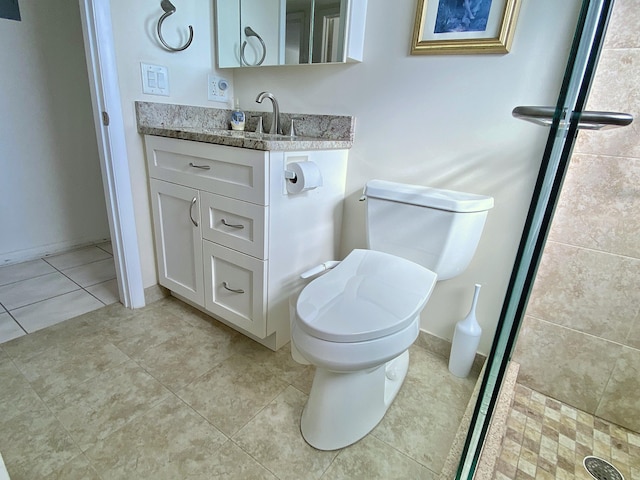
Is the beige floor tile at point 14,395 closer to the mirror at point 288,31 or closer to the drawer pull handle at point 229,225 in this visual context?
the drawer pull handle at point 229,225

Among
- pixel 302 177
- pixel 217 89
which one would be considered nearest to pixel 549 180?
pixel 302 177

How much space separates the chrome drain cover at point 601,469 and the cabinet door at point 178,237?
1.52 m

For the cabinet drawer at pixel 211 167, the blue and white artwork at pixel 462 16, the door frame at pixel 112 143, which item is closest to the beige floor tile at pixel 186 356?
the door frame at pixel 112 143

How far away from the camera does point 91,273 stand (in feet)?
6.77

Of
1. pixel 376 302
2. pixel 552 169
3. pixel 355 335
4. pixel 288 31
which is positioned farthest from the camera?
pixel 288 31

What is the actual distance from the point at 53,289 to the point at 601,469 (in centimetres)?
247

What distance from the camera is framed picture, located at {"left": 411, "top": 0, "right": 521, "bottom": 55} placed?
1094 millimetres

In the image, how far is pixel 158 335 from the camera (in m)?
1.54

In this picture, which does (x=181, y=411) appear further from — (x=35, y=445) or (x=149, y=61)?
(x=149, y=61)

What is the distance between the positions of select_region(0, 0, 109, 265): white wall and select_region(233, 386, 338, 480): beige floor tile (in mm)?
2030

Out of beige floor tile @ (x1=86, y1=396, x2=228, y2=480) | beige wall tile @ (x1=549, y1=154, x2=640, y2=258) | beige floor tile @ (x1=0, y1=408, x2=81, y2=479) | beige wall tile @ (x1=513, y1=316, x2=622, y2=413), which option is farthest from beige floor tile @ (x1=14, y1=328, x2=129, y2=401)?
beige wall tile @ (x1=549, y1=154, x2=640, y2=258)

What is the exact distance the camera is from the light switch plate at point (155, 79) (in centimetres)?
150

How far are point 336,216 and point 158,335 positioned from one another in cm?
96

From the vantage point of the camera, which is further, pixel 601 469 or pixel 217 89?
pixel 217 89
